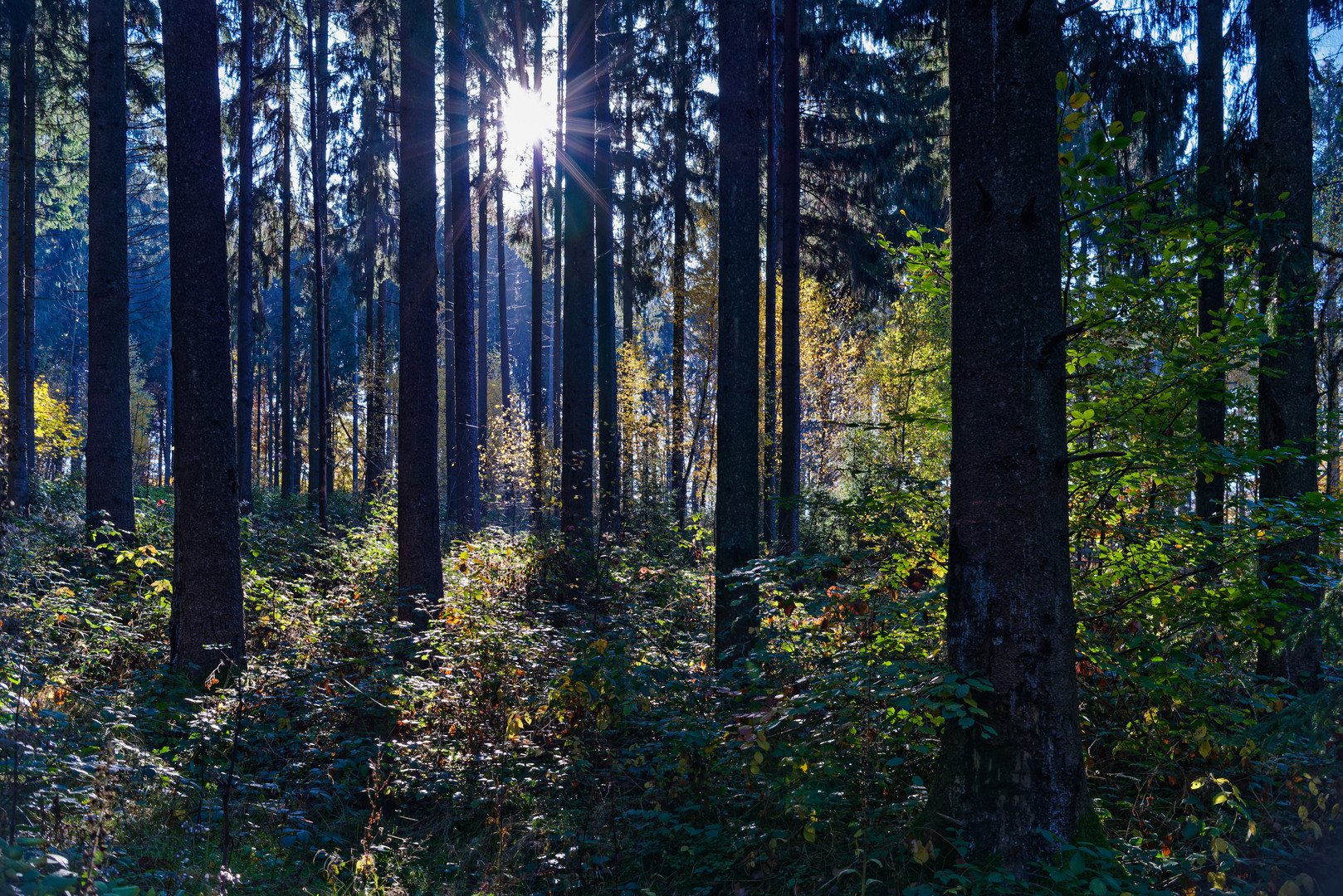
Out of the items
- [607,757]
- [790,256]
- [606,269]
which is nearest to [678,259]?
[606,269]

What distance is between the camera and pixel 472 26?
13.9m

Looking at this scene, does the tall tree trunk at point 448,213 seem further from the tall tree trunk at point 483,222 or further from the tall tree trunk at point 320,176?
the tall tree trunk at point 320,176

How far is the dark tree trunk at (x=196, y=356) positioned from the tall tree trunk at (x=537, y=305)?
7309 millimetres

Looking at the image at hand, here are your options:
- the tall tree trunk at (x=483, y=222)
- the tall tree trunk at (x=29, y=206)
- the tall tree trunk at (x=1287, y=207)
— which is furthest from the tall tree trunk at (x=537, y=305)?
the tall tree trunk at (x=1287, y=207)

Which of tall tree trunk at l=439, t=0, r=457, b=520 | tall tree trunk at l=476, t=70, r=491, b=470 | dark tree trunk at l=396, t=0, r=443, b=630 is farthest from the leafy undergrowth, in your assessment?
tall tree trunk at l=476, t=70, r=491, b=470

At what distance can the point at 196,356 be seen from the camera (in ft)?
21.4

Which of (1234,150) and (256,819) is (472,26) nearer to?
(1234,150)

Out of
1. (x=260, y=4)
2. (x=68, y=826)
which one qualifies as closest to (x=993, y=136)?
(x=68, y=826)

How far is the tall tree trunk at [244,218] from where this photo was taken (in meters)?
14.9

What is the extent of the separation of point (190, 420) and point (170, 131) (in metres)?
2.70

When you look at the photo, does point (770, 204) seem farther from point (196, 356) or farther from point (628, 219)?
point (196, 356)

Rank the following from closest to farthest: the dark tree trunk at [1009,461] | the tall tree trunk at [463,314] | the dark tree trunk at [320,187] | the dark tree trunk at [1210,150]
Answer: the dark tree trunk at [1009,461] < the dark tree trunk at [1210,150] < the tall tree trunk at [463,314] < the dark tree trunk at [320,187]

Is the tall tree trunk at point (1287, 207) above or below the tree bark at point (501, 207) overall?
below

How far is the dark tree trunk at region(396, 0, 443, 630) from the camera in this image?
8352 millimetres
